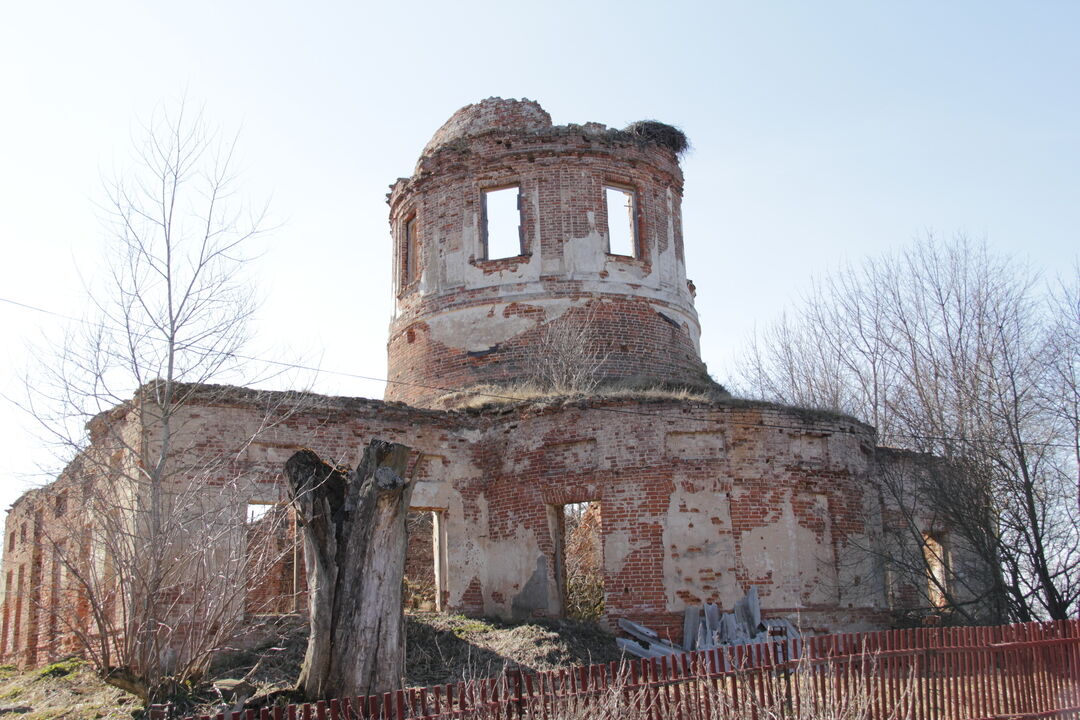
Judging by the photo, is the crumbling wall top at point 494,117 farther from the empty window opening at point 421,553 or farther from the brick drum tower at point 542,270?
the empty window opening at point 421,553

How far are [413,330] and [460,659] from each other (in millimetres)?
6830

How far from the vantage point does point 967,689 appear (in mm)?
8414

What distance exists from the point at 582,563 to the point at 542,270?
16.0 feet

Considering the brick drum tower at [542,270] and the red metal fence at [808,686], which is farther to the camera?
the brick drum tower at [542,270]

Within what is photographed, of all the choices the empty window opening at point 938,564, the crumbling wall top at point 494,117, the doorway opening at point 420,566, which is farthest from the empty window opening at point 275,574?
the empty window opening at point 938,564

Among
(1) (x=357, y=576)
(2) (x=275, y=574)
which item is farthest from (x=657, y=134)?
(1) (x=357, y=576)

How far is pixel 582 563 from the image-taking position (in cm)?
1605

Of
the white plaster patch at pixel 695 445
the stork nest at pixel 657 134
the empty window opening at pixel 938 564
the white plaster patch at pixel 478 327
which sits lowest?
the empty window opening at pixel 938 564

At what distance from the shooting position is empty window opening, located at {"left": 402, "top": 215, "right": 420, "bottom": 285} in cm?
1722

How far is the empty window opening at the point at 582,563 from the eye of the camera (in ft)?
44.3

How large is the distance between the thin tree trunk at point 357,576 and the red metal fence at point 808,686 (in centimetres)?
74

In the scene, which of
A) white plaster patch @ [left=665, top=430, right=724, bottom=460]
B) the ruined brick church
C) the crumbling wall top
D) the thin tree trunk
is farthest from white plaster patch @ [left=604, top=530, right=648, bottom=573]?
the crumbling wall top

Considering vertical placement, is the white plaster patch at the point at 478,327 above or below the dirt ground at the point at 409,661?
above

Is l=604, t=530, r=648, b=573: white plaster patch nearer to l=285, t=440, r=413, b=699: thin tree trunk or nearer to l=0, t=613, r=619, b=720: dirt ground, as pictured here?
l=0, t=613, r=619, b=720: dirt ground
